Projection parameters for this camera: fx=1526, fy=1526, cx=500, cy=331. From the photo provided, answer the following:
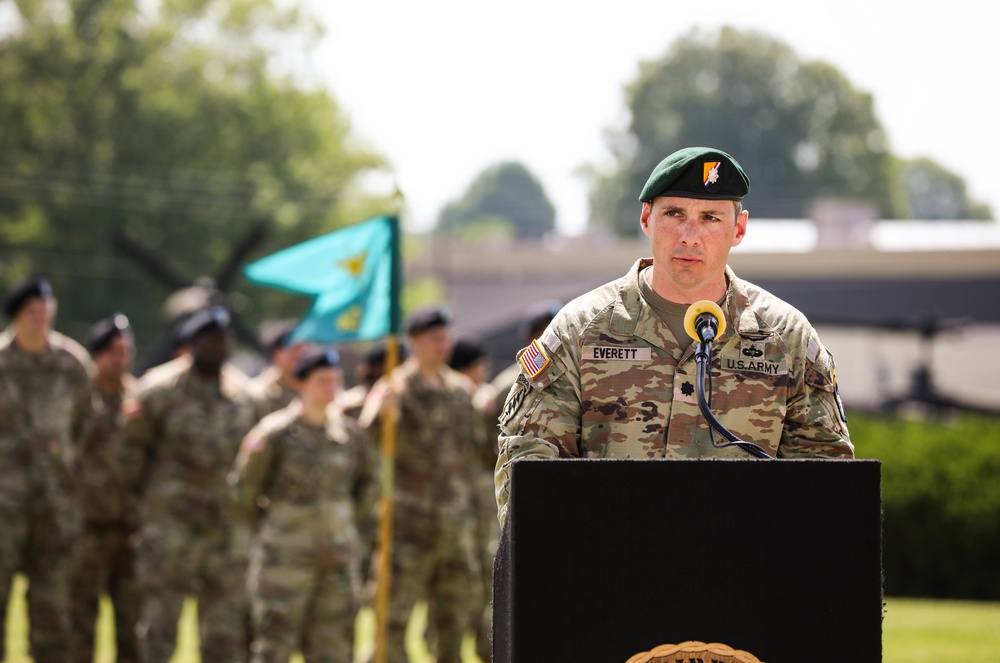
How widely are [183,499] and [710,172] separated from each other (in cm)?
686

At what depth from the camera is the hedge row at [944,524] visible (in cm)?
1574

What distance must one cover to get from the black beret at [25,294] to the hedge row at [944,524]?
9088 millimetres

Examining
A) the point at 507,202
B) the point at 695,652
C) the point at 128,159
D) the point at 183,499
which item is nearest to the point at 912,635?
the point at 183,499

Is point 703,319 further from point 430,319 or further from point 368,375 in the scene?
point 368,375

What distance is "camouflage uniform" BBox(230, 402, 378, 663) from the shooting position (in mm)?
8773

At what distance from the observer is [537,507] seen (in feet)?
10.6

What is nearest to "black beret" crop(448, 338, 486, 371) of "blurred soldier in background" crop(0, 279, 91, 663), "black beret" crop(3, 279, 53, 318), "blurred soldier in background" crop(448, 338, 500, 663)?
"blurred soldier in background" crop(448, 338, 500, 663)

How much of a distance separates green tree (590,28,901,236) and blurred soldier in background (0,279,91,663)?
7219cm

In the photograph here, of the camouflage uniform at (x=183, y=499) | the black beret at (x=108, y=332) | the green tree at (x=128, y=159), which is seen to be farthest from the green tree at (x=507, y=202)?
the camouflage uniform at (x=183, y=499)

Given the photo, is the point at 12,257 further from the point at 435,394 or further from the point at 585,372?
the point at 585,372

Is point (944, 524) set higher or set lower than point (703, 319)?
lower

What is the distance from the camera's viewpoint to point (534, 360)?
13.1 feet

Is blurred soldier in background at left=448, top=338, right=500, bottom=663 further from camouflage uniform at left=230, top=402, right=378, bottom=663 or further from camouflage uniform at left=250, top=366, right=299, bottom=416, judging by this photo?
camouflage uniform at left=250, top=366, right=299, bottom=416

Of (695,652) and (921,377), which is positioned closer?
(695,652)
